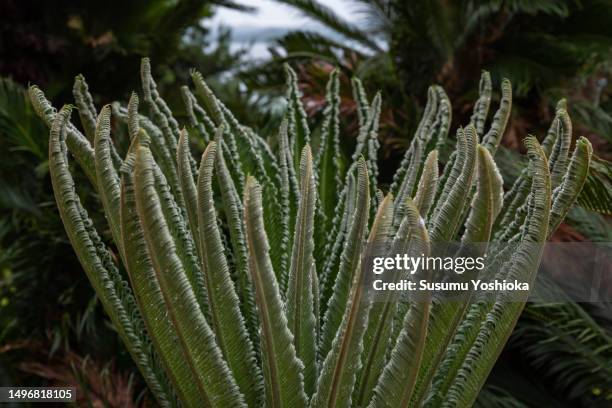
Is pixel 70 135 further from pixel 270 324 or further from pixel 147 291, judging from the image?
pixel 270 324

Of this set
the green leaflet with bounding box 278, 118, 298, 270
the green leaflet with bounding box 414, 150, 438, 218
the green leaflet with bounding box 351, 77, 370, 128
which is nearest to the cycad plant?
the green leaflet with bounding box 414, 150, 438, 218

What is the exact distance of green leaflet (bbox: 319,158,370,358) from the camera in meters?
0.72

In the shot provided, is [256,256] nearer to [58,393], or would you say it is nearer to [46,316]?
[58,393]

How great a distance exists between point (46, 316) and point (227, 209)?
1.53m

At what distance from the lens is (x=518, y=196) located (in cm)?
100

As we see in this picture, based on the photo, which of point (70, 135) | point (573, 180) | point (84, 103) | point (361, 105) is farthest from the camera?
point (361, 105)

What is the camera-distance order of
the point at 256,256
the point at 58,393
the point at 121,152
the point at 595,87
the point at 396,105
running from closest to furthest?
the point at 256,256, the point at 58,393, the point at 121,152, the point at 396,105, the point at 595,87

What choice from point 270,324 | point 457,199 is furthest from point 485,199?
point 270,324

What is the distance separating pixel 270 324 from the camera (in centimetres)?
75

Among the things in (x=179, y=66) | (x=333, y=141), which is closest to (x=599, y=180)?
(x=333, y=141)

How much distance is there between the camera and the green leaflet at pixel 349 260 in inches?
28.2

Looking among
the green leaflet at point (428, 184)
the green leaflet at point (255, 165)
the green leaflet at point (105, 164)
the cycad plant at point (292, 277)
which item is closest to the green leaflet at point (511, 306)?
the cycad plant at point (292, 277)

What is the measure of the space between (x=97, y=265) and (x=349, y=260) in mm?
343

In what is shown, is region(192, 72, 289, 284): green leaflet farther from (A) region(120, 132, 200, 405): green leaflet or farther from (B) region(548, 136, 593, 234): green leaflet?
(B) region(548, 136, 593, 234): green leaflet
